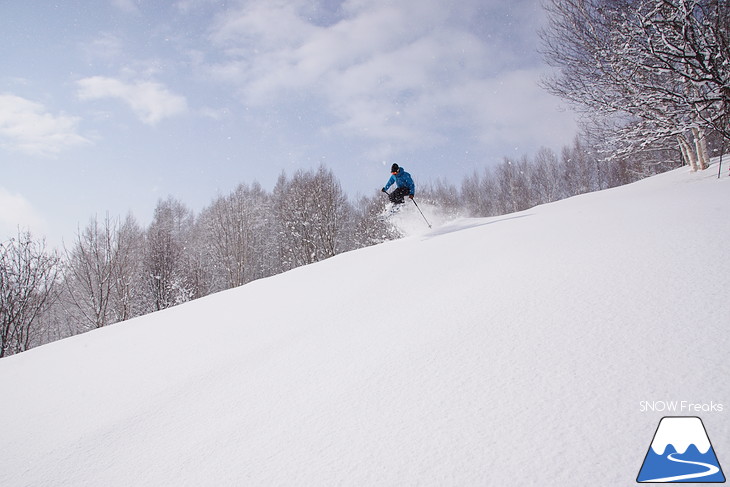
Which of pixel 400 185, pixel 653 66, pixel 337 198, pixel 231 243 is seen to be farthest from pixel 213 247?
pixel 653 66

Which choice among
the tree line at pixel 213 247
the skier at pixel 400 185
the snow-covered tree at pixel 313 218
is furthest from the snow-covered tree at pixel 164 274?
the skier at pixel 400 185

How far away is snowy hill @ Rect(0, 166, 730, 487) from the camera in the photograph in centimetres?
130

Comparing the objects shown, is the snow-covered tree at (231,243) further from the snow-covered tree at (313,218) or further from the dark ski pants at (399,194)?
the dark ski pants at (399,194)

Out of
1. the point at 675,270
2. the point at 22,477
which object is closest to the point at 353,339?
the point at 22,477

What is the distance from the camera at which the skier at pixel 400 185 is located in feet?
32.6

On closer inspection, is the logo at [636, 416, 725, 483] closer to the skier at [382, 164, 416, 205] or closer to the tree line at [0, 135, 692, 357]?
the skier at [382, 164, 416, 205]

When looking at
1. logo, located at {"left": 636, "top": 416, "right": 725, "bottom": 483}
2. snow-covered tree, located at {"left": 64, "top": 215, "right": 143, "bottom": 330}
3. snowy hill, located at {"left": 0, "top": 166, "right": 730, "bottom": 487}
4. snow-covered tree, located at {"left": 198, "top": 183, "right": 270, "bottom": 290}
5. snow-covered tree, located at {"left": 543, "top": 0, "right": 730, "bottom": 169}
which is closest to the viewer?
logo, located at {"left": 636, "top": 416, "right": 725, "bottom": 483}

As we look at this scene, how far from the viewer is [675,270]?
8.48 feet

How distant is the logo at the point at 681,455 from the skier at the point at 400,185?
8.95 metres

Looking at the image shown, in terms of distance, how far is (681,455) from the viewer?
3.70 feet

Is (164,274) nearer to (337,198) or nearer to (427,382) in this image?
(337,198)

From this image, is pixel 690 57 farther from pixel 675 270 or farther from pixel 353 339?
pixel 353 339

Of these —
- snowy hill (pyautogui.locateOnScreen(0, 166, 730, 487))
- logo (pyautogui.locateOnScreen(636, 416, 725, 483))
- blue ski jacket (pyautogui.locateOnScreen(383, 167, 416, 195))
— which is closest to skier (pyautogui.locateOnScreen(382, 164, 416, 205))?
blue ski jacket (pyautogui.locateOnScreen(383, 167, 416, 195))

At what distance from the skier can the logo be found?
29.4 feet
